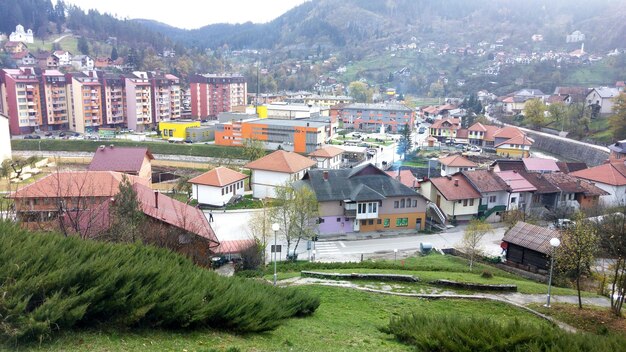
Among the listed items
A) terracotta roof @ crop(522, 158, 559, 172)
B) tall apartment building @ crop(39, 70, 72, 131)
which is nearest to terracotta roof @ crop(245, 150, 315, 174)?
terracotta roof @ crop(522, 158, 559, 172)

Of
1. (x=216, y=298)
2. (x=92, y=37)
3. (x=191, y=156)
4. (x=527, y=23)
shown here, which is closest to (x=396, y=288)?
(x=216, y=298)

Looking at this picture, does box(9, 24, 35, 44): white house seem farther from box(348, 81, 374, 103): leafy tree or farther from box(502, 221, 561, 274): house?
box(502, 221, 561, 274): house

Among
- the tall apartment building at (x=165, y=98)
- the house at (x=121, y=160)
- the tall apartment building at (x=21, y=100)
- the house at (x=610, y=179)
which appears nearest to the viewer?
the house at (x=610, y=179)

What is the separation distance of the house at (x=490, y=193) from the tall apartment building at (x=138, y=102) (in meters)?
47.9

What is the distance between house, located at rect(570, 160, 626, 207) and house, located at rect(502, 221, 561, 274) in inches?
559

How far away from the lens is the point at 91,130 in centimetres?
5972

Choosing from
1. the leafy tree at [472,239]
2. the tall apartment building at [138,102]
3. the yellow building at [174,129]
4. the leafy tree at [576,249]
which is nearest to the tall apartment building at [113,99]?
the tall apartment building at [138,102]

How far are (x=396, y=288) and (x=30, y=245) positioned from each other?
9710mm

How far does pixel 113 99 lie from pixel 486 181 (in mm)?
51014

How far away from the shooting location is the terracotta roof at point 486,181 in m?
28.2

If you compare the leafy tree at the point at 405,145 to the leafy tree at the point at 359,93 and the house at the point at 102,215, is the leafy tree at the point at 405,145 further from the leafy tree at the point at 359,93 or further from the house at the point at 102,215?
the leafy tree at the point at 359,93

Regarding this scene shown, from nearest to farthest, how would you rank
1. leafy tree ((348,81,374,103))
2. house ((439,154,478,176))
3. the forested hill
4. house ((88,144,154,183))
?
1. house ((88,144,154,183))
2. house ((439,154,478,176))
3. leafy tree ((348,81,374,103))
4. the forested hill

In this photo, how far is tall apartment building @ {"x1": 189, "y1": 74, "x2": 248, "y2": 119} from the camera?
7050cm

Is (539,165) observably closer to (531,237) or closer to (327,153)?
(327,153)
